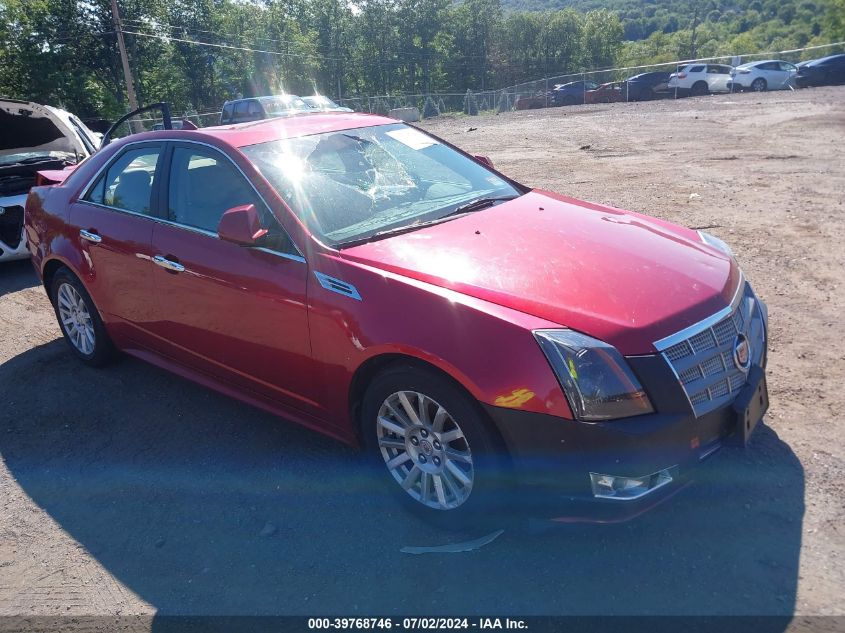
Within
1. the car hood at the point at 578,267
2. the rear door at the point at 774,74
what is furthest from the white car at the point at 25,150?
the rear door at the point at 774,74

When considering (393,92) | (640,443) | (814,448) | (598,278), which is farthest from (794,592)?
(393,92)

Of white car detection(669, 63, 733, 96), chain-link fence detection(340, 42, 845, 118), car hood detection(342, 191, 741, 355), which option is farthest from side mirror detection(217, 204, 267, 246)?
white car detection(669, 63, 733, 96)

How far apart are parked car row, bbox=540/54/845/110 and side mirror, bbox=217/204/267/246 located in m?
36.7

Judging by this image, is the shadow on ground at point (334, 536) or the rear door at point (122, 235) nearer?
the shadow on ground at point (334, 536)

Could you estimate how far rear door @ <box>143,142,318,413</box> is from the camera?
3.53 metres

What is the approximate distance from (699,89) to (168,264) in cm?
3762

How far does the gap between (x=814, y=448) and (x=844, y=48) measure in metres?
43.3

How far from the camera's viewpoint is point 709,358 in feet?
9.43

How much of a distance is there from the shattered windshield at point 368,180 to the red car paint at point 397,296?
0.12m

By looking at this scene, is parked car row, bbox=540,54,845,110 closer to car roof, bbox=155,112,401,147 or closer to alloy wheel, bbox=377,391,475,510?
car roof, bbox=155,112,401,147

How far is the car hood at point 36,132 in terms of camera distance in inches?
362

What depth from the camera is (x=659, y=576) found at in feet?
9.36

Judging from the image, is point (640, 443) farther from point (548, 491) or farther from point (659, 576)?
point (659, 576)

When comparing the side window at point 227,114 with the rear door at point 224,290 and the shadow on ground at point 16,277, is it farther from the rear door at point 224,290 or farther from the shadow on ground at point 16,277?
the rear door at point 224,290
